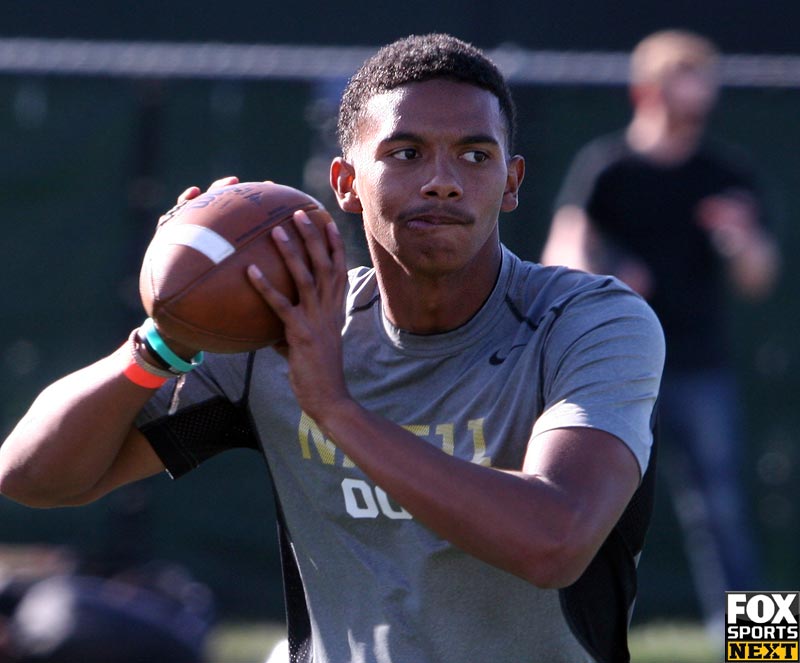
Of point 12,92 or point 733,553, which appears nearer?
point 733,553

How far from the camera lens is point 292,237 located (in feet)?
9.61

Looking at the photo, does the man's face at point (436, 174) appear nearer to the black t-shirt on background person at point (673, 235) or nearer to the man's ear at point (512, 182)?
the man's ear at point (512, 182)

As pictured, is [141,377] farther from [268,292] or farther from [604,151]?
[604,151]

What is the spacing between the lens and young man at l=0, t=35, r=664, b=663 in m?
2.86

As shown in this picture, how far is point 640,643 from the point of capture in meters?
6.68

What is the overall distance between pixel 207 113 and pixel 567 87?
6.12 feet

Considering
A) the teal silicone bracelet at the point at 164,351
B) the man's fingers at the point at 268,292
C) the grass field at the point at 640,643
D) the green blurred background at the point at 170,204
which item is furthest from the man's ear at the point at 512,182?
the green blurred background at the point at 170,204

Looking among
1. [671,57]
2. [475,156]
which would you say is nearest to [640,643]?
[671,57]

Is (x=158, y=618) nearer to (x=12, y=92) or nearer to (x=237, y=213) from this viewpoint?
(x=237, y=213)

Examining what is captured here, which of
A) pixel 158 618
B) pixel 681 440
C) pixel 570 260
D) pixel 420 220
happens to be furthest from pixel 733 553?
pixel 420 220

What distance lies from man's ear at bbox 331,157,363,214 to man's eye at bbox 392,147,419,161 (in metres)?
0.25

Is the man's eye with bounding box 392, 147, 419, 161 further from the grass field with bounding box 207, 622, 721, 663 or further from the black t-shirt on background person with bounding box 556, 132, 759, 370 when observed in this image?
the black t-shirt on background person with bounding box 556, 132, 759, 370

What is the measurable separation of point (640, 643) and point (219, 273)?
4334mm

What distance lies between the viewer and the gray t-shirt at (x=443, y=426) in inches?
117
